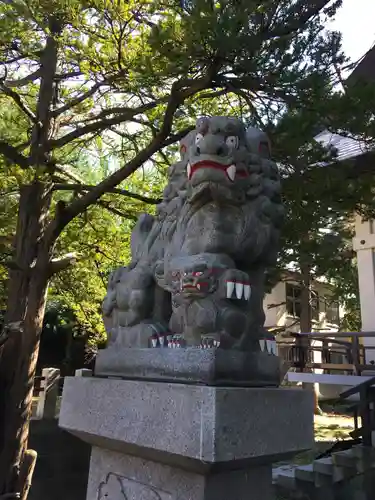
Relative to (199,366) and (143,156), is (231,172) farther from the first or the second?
(143,156)

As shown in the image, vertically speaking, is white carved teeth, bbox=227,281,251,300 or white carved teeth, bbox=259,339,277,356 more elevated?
white carved teeth, bbox=227,281,251,300

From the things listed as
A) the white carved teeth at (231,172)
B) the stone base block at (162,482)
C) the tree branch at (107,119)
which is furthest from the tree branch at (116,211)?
the stone base block at (162,482)

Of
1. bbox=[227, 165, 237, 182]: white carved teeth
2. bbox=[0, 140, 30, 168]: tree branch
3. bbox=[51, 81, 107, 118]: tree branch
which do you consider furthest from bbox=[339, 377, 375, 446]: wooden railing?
bbox=[51, 81, 107, 118]: tree branch

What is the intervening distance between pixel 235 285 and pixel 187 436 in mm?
680

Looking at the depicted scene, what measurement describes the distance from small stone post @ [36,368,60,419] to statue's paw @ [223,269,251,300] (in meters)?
7.55

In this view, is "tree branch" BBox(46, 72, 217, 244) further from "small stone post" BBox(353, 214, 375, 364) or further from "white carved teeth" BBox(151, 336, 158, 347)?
"small stone post" BBox(353, 214, 375, 364)

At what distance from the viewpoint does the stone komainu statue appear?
202cm

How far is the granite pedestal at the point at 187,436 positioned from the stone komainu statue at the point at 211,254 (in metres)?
0.28

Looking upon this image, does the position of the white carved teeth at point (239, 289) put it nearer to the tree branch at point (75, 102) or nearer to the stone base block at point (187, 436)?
the stone base block at point (187, 436)

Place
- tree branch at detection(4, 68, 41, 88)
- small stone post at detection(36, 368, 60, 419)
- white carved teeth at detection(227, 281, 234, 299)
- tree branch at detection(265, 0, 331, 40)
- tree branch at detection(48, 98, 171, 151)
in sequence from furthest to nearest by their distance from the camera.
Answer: small stone post at detection(36, 368, 60, 419) < tree branch at detection(4, 68, 41, 88) < tree branch at detection(48, 98, 171, 151) < tree branch at detection(265, 0, 331, 40) < white carved teeth at detection(227, 281, 234, 299)

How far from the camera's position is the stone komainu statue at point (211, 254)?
6.63ft

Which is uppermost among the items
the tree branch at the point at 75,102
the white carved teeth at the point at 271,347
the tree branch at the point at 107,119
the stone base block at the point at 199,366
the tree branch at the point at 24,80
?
the tree branch at the point at 24,80

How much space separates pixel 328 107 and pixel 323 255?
1.58 metres

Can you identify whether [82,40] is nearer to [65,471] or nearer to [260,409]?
[260,409]
